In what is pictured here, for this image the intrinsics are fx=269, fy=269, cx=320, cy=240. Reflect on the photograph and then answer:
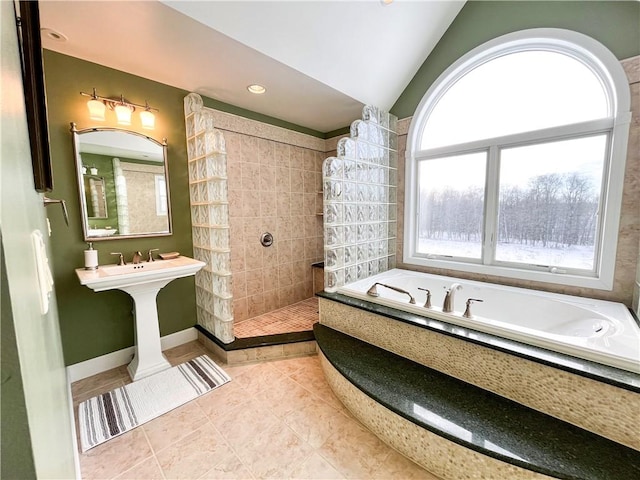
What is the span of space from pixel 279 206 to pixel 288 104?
3.79 feet

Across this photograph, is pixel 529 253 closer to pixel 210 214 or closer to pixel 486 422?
pixel 486 422

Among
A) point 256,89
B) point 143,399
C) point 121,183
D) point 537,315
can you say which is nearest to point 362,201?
point 256,89

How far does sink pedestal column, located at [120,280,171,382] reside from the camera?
215cm

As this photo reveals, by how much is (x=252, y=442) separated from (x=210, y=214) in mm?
1728

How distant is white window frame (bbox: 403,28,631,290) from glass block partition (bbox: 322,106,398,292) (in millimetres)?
259

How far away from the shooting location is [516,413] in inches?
57.1

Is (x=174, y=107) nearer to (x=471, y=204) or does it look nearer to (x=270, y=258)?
(x=270, y=258)

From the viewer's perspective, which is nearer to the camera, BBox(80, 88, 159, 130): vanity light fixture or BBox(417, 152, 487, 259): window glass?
BBox(80, 88, 159, 130): vanity light fixture

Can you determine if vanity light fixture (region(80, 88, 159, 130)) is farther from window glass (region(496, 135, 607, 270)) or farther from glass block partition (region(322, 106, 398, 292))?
window glass (region(496, 135, 607, 270))

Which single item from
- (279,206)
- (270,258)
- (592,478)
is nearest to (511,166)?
(592,478)

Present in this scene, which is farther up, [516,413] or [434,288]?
[434,288]

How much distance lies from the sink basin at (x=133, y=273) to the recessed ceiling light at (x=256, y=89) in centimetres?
163

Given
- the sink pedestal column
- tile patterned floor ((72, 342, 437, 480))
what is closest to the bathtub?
tile patterned floor ((72, 342, 437, 480))

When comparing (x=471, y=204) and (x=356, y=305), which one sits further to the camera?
(x=471, y=204)
